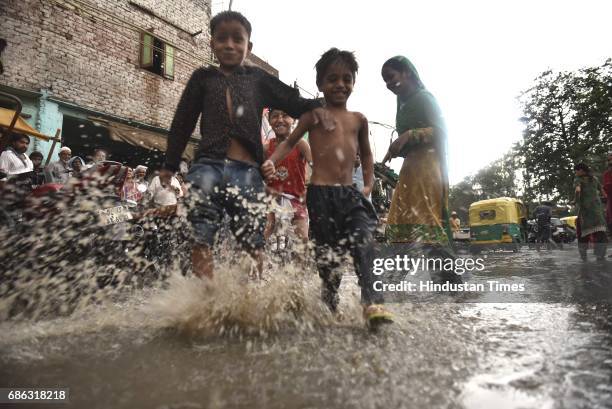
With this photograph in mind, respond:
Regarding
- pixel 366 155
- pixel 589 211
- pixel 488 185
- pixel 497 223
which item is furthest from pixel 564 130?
pixel 488 185

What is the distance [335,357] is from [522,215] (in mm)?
20100

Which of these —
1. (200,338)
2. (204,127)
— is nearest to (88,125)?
(204,127)

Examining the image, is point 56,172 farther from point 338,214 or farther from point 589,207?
point 589,207

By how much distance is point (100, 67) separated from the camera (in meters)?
11.5

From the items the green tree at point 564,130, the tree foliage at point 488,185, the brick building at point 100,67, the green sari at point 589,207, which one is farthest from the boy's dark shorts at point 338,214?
the tree foliage at point 488,185

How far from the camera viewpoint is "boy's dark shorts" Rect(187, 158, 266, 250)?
2256 mm

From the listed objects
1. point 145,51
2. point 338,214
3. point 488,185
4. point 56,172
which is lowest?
point 338,214

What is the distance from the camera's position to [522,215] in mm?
18938

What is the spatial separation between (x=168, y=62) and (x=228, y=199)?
12720 mm

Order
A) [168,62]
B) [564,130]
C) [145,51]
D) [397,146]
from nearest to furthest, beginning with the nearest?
[397,146]
[145,51]
[168,62]
[564,130]

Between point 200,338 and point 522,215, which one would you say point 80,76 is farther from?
point 522,215

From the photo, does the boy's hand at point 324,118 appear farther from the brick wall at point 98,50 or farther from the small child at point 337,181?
the brick wall at point 98,50

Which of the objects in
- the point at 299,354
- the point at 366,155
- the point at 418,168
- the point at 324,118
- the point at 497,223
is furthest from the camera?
the point at 497,223

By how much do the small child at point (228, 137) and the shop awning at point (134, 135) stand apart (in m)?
9.44
